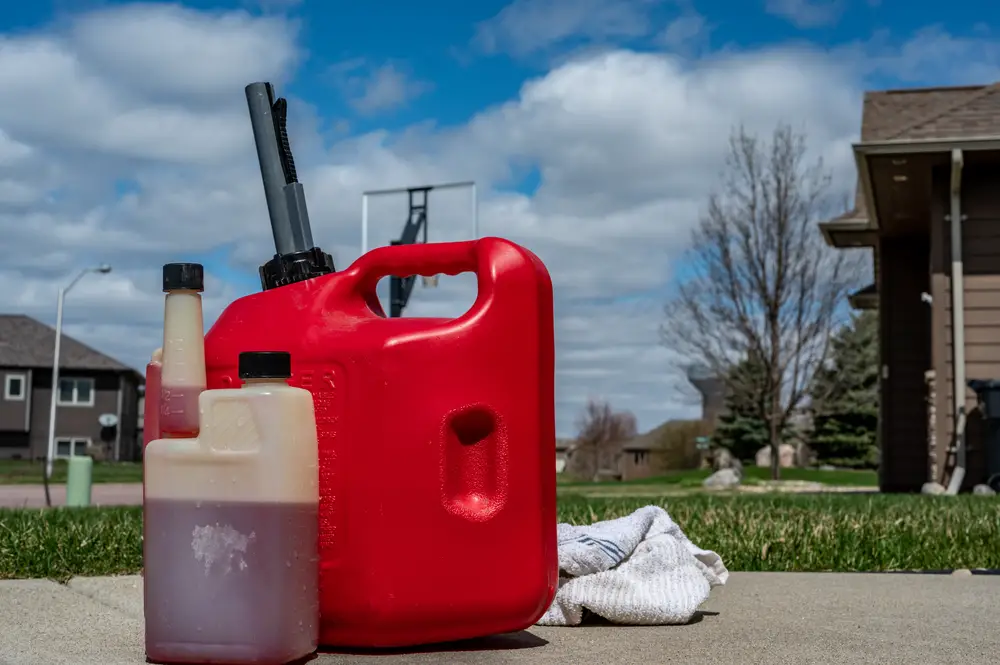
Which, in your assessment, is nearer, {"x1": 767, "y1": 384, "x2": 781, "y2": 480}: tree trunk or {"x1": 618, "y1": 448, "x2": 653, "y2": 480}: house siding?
{"x1": 767, "y1": 384, "x2": 781, "y2": 480}: tree trunk

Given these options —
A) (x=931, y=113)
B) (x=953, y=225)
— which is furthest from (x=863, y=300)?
(x=953, y=225)

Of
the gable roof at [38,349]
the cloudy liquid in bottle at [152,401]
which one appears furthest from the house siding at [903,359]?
the gable roof at [38,349]

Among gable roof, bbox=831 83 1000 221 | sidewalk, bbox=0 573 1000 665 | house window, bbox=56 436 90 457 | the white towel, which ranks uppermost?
gable roof, bbox=831 83 1000 221

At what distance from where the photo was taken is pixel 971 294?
12.6 meters

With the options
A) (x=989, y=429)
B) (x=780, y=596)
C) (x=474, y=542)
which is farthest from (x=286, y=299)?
(x=989, y=429)

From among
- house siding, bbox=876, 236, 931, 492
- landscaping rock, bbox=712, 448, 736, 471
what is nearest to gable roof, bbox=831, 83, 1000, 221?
house siding, bbox=876, 236, 931, 492

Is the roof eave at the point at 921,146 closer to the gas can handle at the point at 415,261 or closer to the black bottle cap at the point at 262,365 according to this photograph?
the gas can handle at the point at 415,261

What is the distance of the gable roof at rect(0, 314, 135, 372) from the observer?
5044 cm

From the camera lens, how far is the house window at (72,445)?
5078 centimetres

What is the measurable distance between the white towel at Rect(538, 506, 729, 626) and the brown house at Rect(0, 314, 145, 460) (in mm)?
48197

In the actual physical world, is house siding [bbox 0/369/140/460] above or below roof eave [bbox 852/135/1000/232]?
below

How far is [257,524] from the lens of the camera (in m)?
2.30

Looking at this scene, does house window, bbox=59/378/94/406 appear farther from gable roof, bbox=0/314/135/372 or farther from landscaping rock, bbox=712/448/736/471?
landscaping rock, bbox=712/448/736/471

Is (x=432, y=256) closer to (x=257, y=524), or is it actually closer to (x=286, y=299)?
(x=286, y=299)
